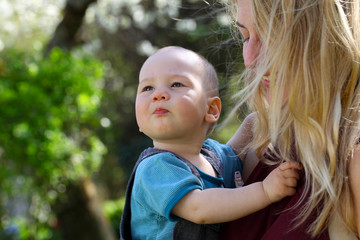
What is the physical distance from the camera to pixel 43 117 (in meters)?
5.99

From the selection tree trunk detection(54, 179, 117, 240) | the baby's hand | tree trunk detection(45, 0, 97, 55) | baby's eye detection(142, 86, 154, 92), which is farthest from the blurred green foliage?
the baby's hand

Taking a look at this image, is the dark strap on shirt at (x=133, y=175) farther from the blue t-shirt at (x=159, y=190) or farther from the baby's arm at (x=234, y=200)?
the baby's arm at (x=234, y=200)

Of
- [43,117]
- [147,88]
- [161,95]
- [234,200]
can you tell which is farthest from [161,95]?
[43,117]

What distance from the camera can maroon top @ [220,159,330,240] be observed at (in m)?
1.44

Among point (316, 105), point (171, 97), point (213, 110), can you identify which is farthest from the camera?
point (213, 110)

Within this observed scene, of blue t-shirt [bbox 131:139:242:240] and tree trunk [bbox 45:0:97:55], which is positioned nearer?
blue t-shirt [bbox 131:139:242:240]

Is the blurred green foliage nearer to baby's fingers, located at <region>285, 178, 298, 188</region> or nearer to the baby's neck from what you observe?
the baby's neck

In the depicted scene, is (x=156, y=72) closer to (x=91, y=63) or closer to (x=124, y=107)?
(x=91, y=63)

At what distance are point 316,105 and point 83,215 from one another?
21.8 ft

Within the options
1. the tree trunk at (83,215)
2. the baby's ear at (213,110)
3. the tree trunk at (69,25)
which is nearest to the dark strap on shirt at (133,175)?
the baby's ear at (213,110)

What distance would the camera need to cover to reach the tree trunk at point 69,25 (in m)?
7.63

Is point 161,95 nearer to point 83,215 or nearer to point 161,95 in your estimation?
point 161,95

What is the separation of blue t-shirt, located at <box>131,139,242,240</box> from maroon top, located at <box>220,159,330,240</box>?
16cm

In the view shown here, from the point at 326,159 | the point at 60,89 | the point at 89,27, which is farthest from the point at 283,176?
the point at 89,27
